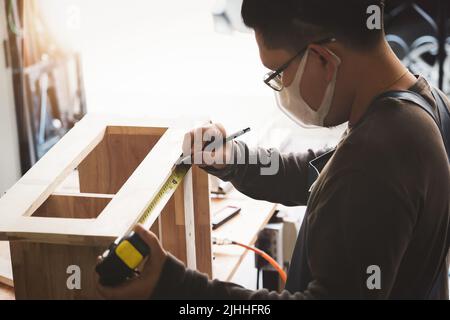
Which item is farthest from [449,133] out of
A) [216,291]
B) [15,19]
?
[15,19]

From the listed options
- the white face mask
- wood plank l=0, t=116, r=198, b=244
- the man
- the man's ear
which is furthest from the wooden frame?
the man's ear

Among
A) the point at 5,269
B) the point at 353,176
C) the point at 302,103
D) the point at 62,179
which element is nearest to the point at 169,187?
the point at 62,179

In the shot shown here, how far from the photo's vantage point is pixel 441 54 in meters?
→ 2.64

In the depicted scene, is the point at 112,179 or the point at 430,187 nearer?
the point at 430,187

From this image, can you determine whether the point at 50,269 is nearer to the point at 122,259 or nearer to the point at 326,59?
the point at 122,259

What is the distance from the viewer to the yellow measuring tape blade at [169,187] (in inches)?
44.7

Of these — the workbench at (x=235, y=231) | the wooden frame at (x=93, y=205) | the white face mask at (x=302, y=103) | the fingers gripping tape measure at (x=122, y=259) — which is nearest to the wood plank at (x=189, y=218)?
the wooden frame at (x=93, y=205)

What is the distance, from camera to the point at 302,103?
1.13 metres

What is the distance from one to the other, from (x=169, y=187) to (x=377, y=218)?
0.47m

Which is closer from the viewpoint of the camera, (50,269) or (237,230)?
(50,269)

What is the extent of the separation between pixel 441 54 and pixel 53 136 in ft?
5.85

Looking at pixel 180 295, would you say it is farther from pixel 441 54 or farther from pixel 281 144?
pixel 441 54

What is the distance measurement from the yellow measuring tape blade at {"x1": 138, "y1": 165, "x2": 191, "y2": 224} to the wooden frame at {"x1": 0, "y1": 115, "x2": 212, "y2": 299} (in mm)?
21

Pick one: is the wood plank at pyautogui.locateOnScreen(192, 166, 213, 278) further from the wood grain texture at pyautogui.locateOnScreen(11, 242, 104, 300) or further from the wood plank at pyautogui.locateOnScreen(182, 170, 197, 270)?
the wood grain texture at pyautogui.locateOnScreen(11, 242, 104, 300)
